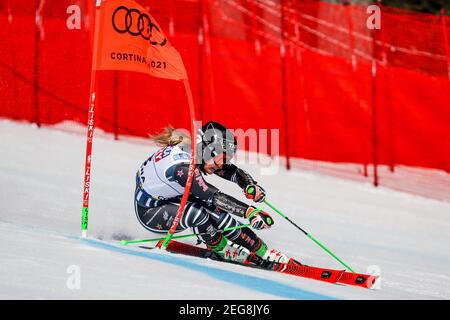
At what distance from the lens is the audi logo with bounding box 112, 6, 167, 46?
7.59 meters

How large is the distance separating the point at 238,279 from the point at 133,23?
2.58 m

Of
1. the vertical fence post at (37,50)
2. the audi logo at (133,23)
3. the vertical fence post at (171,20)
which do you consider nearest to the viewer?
the audi logo at (133,23)

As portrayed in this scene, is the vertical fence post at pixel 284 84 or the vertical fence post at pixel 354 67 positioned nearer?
the vertical fence post at pixel 284 84

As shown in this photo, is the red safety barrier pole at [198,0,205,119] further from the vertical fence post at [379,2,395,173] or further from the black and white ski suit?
the black and white ski suit

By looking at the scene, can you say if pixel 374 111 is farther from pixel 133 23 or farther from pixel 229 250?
pixel 133 23

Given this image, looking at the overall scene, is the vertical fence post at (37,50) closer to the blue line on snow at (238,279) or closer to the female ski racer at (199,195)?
the female ski racer at (199,195)

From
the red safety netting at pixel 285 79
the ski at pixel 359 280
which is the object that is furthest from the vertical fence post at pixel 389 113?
the ski at pixel 359 280

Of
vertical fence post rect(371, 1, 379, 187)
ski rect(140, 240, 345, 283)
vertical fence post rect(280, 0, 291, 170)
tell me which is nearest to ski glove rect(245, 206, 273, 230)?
ski rect(140, 240, 345, 283)

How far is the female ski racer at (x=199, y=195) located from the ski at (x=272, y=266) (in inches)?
2.6

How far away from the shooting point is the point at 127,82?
13594mm

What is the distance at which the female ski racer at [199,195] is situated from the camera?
7.53 metres

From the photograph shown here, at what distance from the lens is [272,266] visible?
770 centimetres

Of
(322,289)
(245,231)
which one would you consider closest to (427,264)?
(245,231)

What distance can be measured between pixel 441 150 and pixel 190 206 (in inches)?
321
